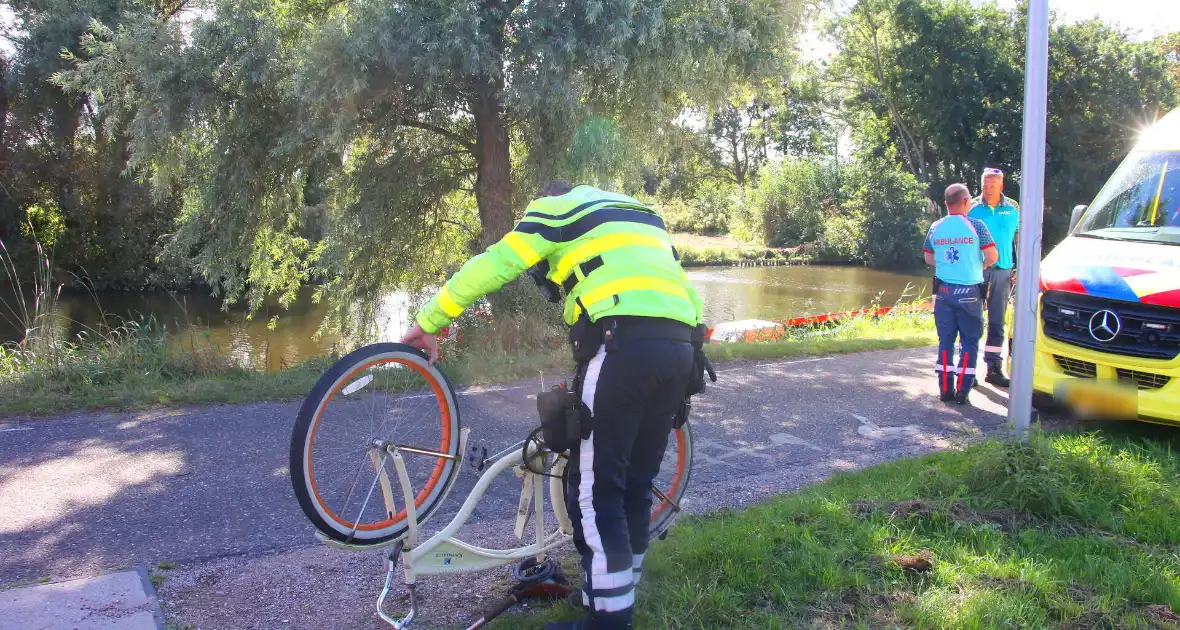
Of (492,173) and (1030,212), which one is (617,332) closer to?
(1030,212)

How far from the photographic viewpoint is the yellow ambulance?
19.4ft

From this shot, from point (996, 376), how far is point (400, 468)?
6757mm

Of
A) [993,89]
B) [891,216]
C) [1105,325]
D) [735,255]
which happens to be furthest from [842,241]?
[1105,325]

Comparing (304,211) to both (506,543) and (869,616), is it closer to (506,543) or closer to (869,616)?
(506,543)

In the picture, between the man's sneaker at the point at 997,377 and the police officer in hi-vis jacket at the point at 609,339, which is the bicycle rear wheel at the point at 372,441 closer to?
the police officer in hi-vis jacket at the point at 609,339

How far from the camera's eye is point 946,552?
420cm

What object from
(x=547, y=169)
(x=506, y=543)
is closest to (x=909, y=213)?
(x=547, y=169)

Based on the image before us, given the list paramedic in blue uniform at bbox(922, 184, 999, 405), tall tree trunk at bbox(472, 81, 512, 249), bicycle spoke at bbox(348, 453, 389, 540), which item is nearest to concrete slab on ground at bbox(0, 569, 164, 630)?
bicycle spoke at bbox(348, 453, 389, 540)

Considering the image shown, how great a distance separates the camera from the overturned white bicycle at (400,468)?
3.40 metres

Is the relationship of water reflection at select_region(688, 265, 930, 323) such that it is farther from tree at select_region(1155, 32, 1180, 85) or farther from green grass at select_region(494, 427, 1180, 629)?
tree at select_region(1155, 32, 1180, 85)

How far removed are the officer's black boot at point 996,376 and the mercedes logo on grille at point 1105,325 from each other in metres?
2.16

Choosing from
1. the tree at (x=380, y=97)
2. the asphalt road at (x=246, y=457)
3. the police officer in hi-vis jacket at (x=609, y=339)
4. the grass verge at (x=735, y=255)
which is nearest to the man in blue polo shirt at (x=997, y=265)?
the asphalt road at (x=246, y=457)

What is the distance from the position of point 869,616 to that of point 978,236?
16.1ft

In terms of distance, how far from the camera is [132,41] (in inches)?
423
